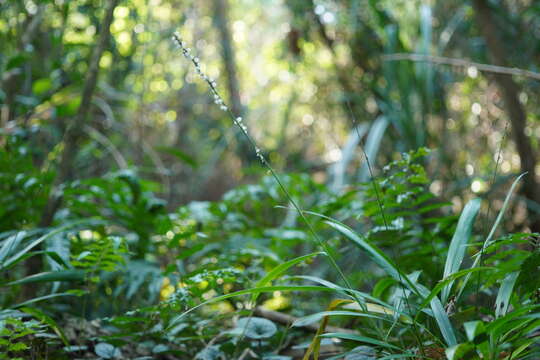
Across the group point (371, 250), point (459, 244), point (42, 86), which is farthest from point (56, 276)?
point (42, 86)

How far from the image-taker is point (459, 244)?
0.80m

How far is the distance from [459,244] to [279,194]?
105cm

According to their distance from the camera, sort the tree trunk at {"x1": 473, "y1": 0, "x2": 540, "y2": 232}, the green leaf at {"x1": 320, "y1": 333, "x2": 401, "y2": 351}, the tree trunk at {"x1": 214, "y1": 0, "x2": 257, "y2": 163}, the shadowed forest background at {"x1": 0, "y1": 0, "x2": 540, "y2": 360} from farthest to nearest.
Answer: the tree trunk at {"x1": 214, "y1": 0, "x2": 257, "y2": 163} → the tree trunk at {"x1": 473, "y1": 0, "x2": 540, "y2": 232} → the shadowed forest background at {"x1": 0, "y1": 0, "x2": 540, "y2": 360} → the green leaf at {"x1": 320, "y1": 333, "x2": 401, "y2": 351}

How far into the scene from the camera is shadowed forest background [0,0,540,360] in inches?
32.9

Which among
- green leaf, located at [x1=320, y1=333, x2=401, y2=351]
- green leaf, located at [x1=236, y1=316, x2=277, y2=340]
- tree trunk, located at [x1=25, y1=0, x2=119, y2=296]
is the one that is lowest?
green leaf, located at [x1=236, y1=316, x2=277, y2=340]

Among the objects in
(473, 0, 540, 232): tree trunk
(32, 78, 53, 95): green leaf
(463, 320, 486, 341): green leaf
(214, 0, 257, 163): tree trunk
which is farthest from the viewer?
(214, 0, 257, 163): tree trunk

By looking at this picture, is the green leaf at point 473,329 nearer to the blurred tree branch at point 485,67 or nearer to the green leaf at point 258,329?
the green leaf at point 258,329

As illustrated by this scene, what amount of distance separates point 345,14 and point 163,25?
122 centimetres

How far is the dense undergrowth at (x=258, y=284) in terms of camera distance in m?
0.75

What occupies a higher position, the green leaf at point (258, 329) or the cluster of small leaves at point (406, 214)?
the cluster of small leaves at point (406, 214)

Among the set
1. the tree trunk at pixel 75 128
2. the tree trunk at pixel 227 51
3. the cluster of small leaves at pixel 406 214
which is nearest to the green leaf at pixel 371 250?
the cluster of small leaves at pixel 406 214

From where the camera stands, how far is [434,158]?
222 cm

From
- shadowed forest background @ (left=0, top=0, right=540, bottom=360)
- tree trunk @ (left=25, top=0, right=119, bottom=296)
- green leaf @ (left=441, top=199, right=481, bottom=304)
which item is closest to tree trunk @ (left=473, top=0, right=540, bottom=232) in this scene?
shadowed forest background @ (left=0, top=0, right=540, bottom=360)

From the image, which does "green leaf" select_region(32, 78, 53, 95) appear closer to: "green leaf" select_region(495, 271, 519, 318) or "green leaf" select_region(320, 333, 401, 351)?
"green leaf" select_region(320, 333, 401, 351)
